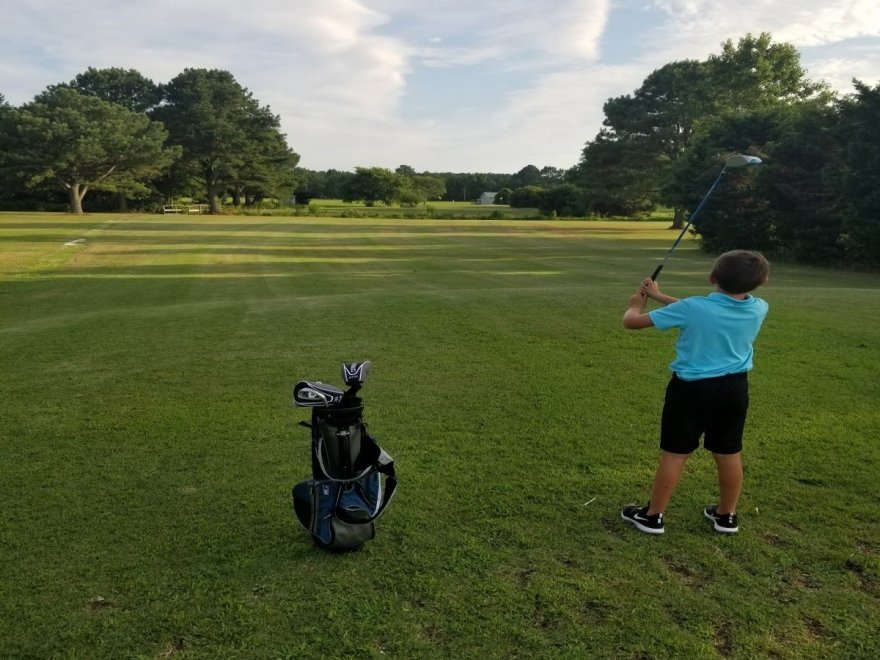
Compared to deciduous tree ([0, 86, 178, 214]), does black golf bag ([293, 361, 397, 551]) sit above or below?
below

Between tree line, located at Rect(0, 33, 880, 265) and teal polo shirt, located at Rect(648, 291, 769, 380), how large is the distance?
23787mm

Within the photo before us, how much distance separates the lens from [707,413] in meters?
3.82

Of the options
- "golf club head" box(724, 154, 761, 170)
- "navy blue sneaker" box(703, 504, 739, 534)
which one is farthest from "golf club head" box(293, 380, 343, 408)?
"golf club head" box(724, 154, 761, 170)

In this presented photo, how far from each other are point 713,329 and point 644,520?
1240mm

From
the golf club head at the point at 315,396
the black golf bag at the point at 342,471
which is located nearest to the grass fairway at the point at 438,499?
the black golf bag at the point at 342,471

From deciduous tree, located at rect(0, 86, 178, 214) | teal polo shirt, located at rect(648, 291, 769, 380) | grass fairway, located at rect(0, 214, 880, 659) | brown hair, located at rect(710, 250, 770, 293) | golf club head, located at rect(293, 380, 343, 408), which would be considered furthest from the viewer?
deciduous tree, located at rect(0, 86, 178, 214)

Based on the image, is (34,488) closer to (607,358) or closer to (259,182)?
(607,358)

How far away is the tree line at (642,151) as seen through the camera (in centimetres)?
2762

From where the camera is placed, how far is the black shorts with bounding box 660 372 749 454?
3791 mm

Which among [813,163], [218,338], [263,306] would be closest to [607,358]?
[218,338]

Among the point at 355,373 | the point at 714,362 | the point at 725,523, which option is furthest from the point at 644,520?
the point at 355,373

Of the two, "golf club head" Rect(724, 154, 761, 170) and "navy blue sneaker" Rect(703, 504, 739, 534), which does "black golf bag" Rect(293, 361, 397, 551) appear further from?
"golf club head" Rect(724, 154, 761, 170)

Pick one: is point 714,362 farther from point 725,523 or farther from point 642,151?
point 642,151

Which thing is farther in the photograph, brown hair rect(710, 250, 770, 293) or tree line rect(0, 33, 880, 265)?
tree line rect(0, 33, 880, 265)
